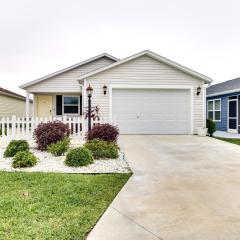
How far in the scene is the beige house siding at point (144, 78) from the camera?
16141 millimetres

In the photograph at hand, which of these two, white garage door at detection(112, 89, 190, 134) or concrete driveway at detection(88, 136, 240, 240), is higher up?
white garage door at detection(112, 89, 190, 134)

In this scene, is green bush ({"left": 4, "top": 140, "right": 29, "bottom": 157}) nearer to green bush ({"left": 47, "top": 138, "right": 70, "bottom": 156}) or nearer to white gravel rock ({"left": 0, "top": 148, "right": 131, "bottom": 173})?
white gravel rock ({"left": 0, "top": 148, "right": 131, "bottom": 173})

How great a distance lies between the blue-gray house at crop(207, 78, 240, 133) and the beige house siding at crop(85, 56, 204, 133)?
322cm

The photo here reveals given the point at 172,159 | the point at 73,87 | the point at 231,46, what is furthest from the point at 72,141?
the point at 231,46

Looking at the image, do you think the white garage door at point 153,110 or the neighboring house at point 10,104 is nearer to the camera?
Answer: the white garage door at point 153,110

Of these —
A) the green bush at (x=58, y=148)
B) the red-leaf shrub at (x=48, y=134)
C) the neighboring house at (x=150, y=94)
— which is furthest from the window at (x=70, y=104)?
the green bush at (x=58, y=148)

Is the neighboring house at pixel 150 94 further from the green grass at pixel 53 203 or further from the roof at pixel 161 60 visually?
the green grass at pixel 53 203

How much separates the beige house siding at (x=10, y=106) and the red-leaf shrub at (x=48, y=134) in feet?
55.4

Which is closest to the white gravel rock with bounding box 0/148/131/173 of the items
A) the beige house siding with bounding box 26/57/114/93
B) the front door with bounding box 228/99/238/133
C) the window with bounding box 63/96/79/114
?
the front door with bounding box 228/99/238/133

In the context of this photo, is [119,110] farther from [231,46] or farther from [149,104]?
[231,46]

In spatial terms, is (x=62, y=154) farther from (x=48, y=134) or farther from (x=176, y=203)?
(x=176, y=203)

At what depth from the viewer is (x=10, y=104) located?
28750 millimetres

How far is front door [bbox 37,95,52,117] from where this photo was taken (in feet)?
74.9

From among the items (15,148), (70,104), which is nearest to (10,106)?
(70,104)
